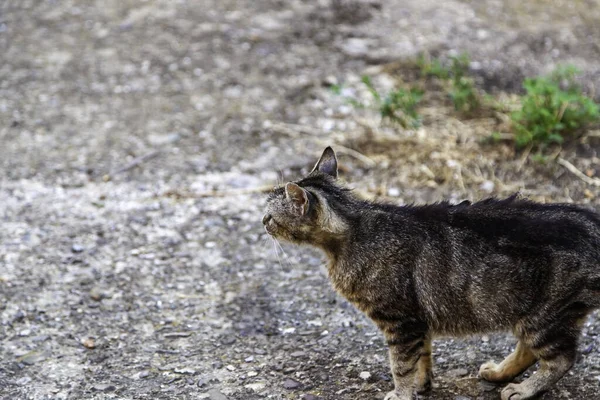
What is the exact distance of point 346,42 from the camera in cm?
956

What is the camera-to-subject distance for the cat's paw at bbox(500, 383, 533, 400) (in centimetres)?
439

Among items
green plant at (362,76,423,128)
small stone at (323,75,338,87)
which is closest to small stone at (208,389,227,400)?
green plant at (362,76,423,128)

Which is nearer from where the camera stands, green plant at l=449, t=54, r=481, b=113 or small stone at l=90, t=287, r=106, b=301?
small stone at l=90, t=287, r=106, b=301

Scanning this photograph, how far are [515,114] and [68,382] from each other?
14.9ft

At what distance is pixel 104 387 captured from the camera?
15.9 feet

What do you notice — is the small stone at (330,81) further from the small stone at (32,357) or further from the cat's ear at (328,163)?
the small stone at (32,357)

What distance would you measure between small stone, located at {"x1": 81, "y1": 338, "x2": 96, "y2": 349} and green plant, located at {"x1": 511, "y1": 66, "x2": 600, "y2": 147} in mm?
4155

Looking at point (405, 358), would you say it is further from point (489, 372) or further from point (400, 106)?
point (400, 106)

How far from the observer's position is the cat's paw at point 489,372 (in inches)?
184

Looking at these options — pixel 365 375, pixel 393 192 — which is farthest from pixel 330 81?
pixel 365 375

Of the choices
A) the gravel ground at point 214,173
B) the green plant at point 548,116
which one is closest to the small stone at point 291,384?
the gravel ground at point 214,173

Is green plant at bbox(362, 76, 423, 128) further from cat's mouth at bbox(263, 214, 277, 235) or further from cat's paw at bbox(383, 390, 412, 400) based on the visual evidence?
cat's paw at bbox(383, 390, 412, 400)

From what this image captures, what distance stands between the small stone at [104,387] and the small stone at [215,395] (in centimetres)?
61

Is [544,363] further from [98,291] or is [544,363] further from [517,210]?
[98,291]
